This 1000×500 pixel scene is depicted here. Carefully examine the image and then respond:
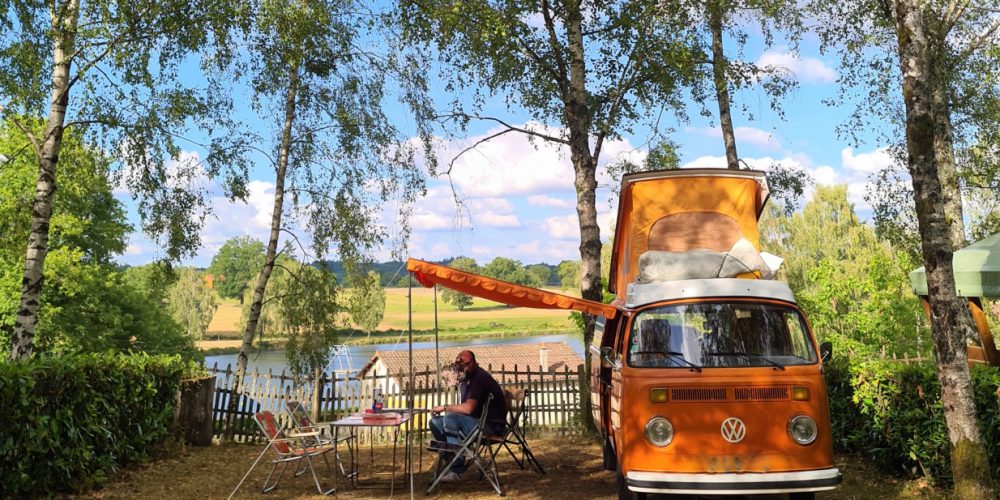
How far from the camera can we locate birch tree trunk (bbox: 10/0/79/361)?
10617 mm

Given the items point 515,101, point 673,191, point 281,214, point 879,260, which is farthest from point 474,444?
point 281,214

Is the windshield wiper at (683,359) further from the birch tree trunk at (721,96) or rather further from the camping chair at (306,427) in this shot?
the birch tree trunk at (721,96)

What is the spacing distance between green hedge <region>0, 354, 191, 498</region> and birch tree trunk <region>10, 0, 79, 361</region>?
1681mm

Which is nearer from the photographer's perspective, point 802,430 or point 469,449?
point 802,430

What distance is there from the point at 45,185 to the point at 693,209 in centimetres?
924

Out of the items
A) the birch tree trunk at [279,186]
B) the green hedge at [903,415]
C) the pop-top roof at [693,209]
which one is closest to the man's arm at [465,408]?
the pop-top roof at [693,209]

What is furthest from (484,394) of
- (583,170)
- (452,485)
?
(583,170)

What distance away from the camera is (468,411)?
7.88m

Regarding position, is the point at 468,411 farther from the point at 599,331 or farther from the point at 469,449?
the point at 599,331

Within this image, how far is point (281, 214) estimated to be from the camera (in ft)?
55.6

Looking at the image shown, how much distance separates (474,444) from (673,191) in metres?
3.66

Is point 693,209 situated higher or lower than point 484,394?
higher

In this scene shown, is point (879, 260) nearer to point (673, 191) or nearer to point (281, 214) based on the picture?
point (673, 191)

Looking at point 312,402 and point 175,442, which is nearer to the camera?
point 175,442
